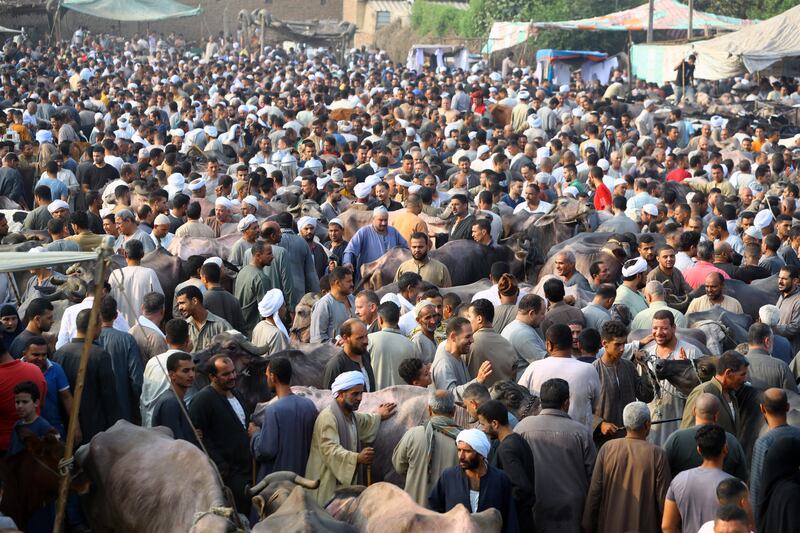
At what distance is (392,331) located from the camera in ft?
27.5

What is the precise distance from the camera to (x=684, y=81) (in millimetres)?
29094

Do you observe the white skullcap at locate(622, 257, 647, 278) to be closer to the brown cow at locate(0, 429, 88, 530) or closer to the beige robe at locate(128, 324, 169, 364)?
the beige robe at locate(128, 324, 169, 364)

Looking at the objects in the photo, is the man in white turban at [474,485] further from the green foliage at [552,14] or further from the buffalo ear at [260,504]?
the green foliage at [552,14]

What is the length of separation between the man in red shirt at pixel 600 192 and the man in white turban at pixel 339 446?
321 inches

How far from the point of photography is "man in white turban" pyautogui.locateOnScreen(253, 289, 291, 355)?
8780mm

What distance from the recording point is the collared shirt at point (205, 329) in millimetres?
8680

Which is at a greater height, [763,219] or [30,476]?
[763,219]

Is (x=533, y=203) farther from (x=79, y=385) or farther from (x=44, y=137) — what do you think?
(x=79, y=385)

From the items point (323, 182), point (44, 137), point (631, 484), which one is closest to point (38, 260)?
point (631, 484)

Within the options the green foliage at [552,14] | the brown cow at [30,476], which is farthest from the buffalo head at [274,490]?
the green foliage at [552,14]

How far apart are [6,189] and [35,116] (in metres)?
7.21

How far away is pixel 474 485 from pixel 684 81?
2440 cm

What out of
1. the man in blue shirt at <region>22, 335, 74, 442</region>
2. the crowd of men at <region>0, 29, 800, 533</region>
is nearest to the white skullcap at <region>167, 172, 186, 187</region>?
the crowd of men at <region>0, 29, 800, 533</region>

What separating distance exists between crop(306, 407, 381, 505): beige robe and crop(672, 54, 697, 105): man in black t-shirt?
22933mm
